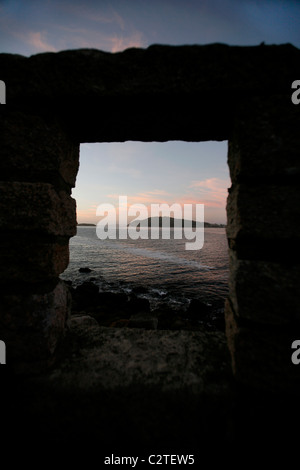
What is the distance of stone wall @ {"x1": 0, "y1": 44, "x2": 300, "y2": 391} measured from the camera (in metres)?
1.37

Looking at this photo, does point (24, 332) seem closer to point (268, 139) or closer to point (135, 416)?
point (135, 416)

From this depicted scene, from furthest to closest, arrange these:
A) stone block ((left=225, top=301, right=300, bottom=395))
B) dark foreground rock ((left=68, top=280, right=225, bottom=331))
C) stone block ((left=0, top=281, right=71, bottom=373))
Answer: dark foreground rock ((left=68, top=280, right=225, bottom=331)) < stone block ((left=0, top=281, right=71, bottom=373)) < stone block ((left=225, top=301, right=300, bottom=395))

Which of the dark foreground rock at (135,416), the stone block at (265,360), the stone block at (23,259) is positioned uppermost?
the stone block at (23,259)

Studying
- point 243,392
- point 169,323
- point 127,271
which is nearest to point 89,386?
point 243,392

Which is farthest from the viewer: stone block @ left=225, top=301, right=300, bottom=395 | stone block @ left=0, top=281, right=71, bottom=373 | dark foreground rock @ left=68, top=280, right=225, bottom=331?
dark foreground rock @ left=68, top=280, right=225, bottom=331

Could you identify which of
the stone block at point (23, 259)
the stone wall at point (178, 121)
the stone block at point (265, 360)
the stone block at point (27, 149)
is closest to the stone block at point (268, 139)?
the stone wall at point (178, 121)

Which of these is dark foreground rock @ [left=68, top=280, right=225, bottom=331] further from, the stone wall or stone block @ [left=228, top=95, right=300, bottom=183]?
stone block @ [left=228, top=95, right=300, bottom=183]

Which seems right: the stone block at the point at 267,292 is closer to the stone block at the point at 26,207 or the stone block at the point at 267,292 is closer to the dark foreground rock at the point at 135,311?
the stone block at the point at 26,207

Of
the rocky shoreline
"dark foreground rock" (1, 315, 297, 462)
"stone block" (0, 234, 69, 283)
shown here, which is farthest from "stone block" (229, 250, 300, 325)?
the rocky shoreline

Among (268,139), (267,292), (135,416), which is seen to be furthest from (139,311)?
(268,139)

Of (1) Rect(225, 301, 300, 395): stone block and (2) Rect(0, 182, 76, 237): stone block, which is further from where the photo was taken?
(2) Rect(0, 182, 76, 237): stone block

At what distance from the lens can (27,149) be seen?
1568mm

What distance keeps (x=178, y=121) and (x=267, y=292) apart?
5.15 ft

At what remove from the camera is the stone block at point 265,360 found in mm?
1337
